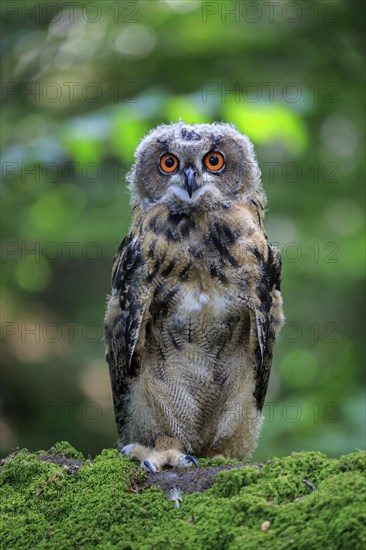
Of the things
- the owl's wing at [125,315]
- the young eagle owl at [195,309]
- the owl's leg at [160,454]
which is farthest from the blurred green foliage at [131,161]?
the owl's leg at [160,454]

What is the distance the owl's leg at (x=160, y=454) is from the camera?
3998 millimetres

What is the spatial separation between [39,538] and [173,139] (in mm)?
2552

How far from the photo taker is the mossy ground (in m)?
2.63

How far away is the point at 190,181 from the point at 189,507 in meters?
2.04

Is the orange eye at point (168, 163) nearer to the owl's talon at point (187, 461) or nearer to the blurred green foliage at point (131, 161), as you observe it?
the blurred green foliage at point (131, 161)

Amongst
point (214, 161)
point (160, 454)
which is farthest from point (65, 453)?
point (214, 161)

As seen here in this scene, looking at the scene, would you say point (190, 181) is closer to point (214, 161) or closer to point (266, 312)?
point (214, 161)

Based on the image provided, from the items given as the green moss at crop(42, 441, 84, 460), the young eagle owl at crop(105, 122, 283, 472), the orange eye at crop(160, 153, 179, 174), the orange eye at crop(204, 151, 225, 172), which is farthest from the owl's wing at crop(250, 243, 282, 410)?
the green moss at crop(42, 441, 84, 460)

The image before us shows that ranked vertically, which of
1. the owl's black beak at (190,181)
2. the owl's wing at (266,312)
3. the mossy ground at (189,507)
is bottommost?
the mossy ground at (189,507)

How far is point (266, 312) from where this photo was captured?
4535 millimetres

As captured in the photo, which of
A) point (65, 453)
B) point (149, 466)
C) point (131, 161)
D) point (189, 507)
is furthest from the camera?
point (131, 161)

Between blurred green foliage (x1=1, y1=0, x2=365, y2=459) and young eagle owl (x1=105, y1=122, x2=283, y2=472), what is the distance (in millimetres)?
550

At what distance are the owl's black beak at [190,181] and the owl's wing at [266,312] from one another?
589 mm

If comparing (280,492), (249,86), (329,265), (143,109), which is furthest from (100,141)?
(329,265)
